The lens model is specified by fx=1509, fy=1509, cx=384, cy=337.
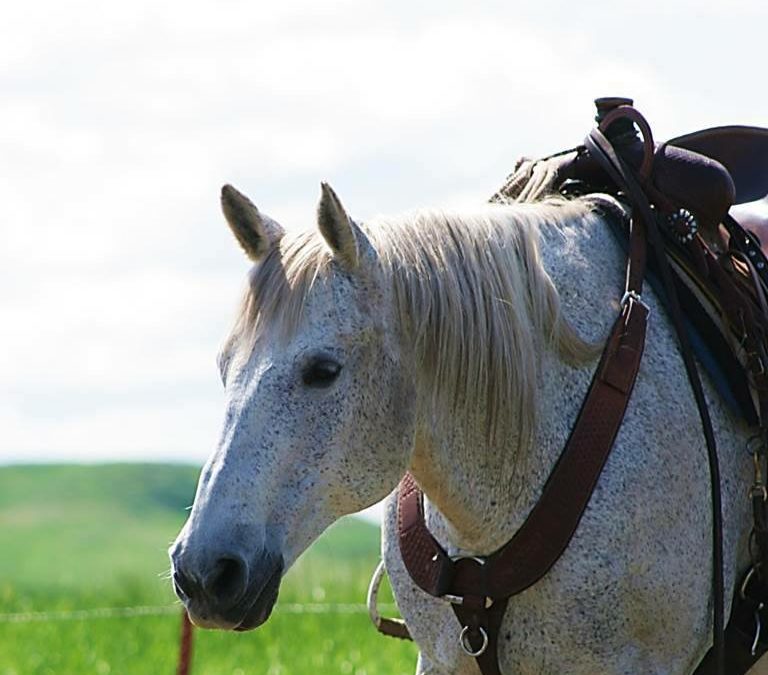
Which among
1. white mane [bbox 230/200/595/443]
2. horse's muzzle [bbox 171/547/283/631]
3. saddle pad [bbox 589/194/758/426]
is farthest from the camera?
saddle pad [bbox 589/194/758/426]

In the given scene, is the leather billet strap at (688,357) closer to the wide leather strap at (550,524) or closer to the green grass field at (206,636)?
the wide leather strap at (550,524)

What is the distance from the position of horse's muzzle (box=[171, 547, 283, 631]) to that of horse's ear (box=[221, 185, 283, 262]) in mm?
716

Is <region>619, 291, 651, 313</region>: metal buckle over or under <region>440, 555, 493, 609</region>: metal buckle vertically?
over

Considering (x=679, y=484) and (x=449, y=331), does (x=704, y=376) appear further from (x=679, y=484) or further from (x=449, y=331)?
(x=449, y=331)

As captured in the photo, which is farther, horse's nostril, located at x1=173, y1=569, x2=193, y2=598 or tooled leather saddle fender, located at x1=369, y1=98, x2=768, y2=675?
tooled leather saddle fender, located at x1=369, y1=98, x2=768, y2=675

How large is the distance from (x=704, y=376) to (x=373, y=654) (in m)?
5.37

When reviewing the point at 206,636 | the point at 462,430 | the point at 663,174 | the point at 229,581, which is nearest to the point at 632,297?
the point at 663,174

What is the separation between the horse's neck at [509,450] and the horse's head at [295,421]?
0.18 metres

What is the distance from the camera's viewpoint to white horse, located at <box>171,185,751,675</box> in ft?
10.2

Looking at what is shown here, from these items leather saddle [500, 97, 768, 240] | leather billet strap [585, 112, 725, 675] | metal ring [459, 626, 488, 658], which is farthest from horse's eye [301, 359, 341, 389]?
leather saddle [500, 97, 768, 240]

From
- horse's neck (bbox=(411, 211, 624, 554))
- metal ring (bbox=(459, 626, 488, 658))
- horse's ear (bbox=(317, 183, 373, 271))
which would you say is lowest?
metal ring (bbox=(459, 626, 488, 658))

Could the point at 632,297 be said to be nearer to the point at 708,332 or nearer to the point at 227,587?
the point at 708,332

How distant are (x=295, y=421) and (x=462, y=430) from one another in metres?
0.48

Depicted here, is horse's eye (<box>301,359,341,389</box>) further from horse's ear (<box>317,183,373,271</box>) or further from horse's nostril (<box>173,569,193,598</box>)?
horse's nostril (<box>173,569,193,598</box>)
